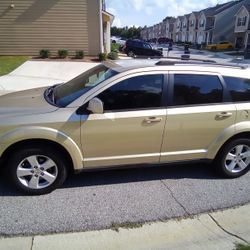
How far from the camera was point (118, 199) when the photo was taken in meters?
3.79

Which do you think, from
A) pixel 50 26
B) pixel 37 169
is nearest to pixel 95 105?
pixel 37 169

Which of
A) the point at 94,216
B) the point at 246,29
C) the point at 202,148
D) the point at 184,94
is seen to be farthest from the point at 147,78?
the point at 246,29

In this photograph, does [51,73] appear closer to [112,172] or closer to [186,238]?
[112,172]

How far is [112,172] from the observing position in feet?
14.7

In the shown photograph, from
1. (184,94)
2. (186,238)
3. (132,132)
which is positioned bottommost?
(186,238)

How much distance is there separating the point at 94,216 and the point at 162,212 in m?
0.81

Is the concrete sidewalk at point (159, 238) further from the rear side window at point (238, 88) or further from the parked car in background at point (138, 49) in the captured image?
the parked car in background at point (138, 49)

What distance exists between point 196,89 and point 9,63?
48.1 ft

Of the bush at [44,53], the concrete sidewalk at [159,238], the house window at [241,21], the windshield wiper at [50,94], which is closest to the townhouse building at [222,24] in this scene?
the house window at [241,21]

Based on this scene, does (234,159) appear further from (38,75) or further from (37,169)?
(38,75)

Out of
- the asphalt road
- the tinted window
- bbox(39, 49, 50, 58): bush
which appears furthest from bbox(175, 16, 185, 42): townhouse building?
the asphalt road

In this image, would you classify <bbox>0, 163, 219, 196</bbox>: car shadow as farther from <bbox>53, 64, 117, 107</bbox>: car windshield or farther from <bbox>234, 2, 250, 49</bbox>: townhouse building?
<bbox>234, 2, 250, 49</bbox>: townhouse building

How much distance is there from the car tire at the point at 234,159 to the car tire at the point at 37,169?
225cm

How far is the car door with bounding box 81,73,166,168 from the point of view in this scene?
12.2ft
